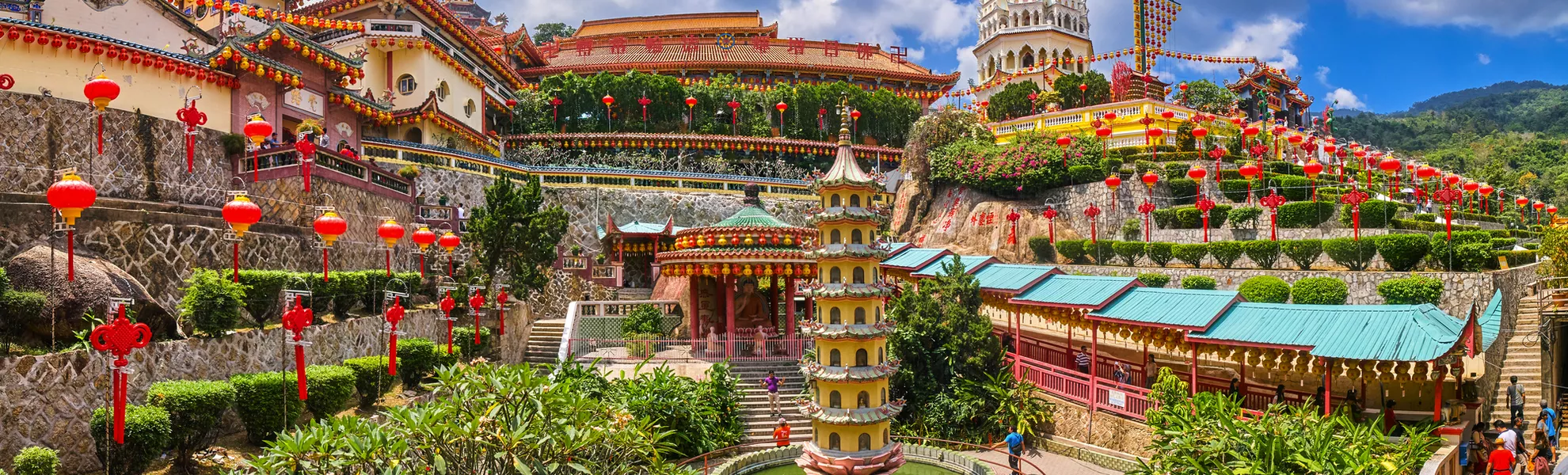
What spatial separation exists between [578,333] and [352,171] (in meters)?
6.69

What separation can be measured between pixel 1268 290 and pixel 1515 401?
23.9 feet

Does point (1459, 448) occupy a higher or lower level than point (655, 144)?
lower

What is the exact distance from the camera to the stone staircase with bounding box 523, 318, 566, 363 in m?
22.8

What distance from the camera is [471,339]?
20.4 metres

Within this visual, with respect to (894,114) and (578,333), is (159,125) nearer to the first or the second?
(578,333)

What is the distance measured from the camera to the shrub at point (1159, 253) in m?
27.0

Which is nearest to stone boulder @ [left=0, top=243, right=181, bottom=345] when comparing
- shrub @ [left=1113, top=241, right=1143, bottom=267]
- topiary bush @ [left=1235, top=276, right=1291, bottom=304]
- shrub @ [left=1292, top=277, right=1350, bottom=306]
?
topiary bush @ [left=1235, top=276, right=1291, bottom=304]

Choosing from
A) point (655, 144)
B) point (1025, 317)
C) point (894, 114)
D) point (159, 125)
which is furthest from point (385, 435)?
point (894, 114)

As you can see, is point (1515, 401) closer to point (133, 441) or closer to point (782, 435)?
point (782, 435)

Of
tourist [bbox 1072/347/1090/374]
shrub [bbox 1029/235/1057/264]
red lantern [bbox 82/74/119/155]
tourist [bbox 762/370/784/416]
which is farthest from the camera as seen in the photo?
shrub [bbox 1029/235/1057/264]

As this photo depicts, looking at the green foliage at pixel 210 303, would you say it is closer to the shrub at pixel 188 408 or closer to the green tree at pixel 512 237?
the shrub at pixel 188 408

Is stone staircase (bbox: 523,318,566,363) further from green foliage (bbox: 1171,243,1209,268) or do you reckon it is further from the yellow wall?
green foliage (bbox: 1171,243,1209,268)

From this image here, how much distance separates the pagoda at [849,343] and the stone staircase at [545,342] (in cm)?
937

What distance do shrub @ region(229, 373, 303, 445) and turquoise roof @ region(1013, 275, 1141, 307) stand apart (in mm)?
13609
